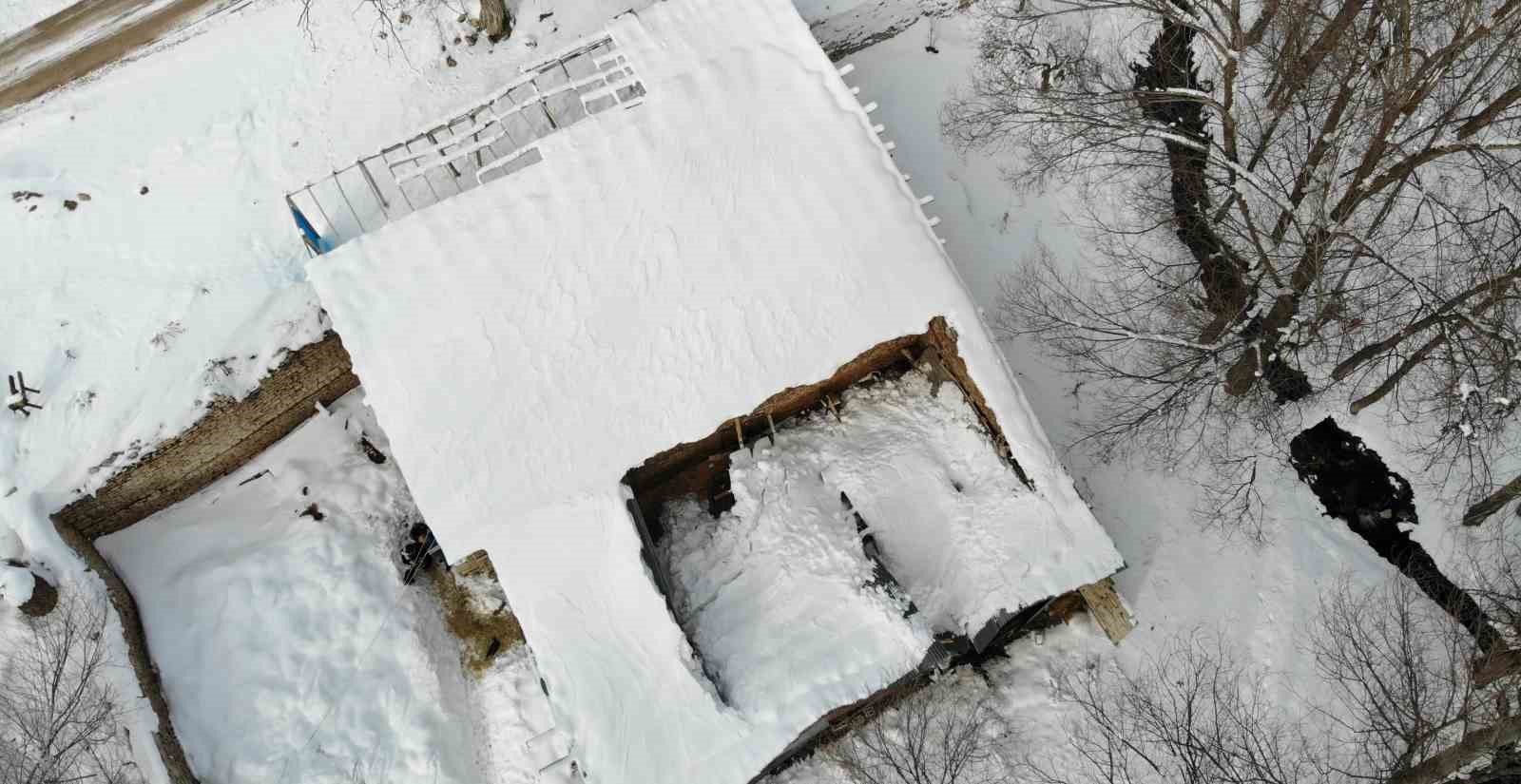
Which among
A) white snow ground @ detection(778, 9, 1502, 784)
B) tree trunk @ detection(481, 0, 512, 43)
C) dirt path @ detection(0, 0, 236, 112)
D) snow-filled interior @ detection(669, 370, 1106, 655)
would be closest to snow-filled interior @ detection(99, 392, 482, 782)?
snow-filled interior @ detection(669, 370, 1106, 655)

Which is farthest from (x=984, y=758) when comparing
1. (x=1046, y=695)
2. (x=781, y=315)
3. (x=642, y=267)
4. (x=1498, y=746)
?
(x=642, y=267)

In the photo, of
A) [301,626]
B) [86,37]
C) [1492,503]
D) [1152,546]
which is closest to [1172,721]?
[1152,546]

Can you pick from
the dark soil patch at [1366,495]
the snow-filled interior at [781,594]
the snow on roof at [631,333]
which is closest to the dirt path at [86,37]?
the snow on roof at [631,333]

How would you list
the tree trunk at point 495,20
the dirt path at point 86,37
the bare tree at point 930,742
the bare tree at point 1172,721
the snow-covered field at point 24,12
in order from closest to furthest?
the bare tree at point 1172,721
the bare tree at point 930,742
the tree trunk at point 495,20
the dirt path at point 86,37
the snow-covered field at point 24,12

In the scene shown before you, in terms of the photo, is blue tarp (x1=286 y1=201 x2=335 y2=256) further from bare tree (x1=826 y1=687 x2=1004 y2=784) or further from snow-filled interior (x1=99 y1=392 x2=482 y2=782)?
bare tree (x1=826 y1=687 x2=1004 y2=784)

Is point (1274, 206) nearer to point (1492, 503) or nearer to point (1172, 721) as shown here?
point (1492, 503)

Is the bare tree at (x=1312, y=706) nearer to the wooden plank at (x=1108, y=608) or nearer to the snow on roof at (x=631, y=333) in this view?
the wooden plank at (x=1108, y=608)
